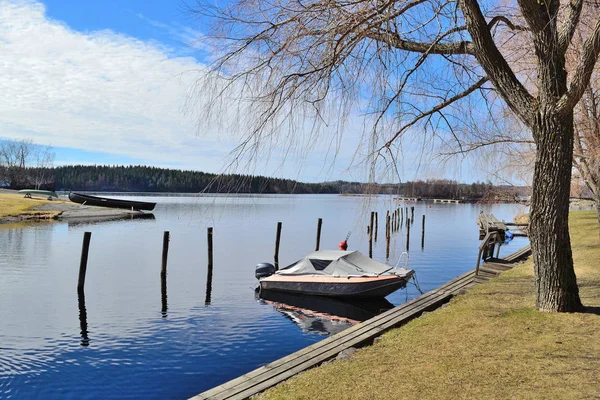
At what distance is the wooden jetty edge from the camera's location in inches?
248

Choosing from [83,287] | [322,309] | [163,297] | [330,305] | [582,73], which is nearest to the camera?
[582,73]

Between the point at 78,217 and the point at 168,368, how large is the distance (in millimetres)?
55962

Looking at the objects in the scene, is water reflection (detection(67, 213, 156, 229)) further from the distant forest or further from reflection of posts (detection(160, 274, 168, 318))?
reflection of posts (detection(160, 274, 168, 318))

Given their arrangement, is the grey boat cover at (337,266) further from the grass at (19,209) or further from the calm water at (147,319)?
the grass at (19,209)

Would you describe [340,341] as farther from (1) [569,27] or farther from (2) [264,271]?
(2) [264,271]

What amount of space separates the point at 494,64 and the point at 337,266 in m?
12.2

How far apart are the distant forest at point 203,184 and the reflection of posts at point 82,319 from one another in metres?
5.43

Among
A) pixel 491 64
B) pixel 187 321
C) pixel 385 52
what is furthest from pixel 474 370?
pixel 187 321

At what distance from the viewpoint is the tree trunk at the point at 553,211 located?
26.2ft

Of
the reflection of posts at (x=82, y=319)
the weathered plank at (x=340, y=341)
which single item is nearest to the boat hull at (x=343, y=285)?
the weathered plank at (x=340, y=341)

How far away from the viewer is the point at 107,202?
72.2 metres

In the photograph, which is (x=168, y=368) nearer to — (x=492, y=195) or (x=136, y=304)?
(x=136, y=304)

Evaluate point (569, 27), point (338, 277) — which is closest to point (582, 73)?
point (569, 27)

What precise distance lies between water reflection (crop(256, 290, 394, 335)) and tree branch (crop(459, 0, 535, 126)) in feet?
29.1
